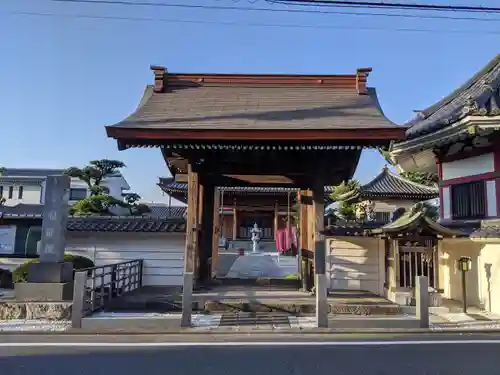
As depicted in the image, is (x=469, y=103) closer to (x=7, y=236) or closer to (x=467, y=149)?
(x=467, y=149)

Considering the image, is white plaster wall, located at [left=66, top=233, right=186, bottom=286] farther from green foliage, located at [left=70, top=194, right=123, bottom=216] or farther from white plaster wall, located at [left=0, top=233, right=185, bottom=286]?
green foliage, located at [left=70, top=194, right=123, bottom=216]

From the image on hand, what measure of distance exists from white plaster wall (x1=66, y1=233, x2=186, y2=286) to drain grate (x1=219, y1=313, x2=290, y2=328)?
384cm

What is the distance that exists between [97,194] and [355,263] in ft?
69.7

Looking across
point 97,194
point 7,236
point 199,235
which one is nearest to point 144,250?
point 199,235

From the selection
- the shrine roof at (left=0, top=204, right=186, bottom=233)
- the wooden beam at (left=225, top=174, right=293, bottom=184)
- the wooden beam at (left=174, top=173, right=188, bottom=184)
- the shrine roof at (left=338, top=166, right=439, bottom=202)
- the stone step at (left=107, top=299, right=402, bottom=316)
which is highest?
the shrine roof at (left=338, top=166, right=439, bottom=202)

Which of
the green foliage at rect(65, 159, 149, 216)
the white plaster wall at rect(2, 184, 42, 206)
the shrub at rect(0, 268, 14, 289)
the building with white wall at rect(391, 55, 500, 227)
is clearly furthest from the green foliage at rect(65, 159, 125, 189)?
the building with white wall at rect(391, 55, 500, 227)

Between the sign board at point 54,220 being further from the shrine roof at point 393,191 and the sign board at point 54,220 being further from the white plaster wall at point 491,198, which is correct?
the shrine roof at point 393,191

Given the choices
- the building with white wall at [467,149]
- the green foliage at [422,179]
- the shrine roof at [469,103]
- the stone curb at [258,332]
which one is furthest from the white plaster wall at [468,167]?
the green foliage at [422,179]

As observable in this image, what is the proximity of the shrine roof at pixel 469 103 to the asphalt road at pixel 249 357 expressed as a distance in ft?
17.8

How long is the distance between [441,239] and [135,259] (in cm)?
852

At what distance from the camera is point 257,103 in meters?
11.2

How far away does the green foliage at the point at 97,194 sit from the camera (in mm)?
24891

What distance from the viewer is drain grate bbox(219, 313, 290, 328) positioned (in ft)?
26.5

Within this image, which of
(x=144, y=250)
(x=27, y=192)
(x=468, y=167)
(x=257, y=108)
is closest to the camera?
(x=257, y=108)
